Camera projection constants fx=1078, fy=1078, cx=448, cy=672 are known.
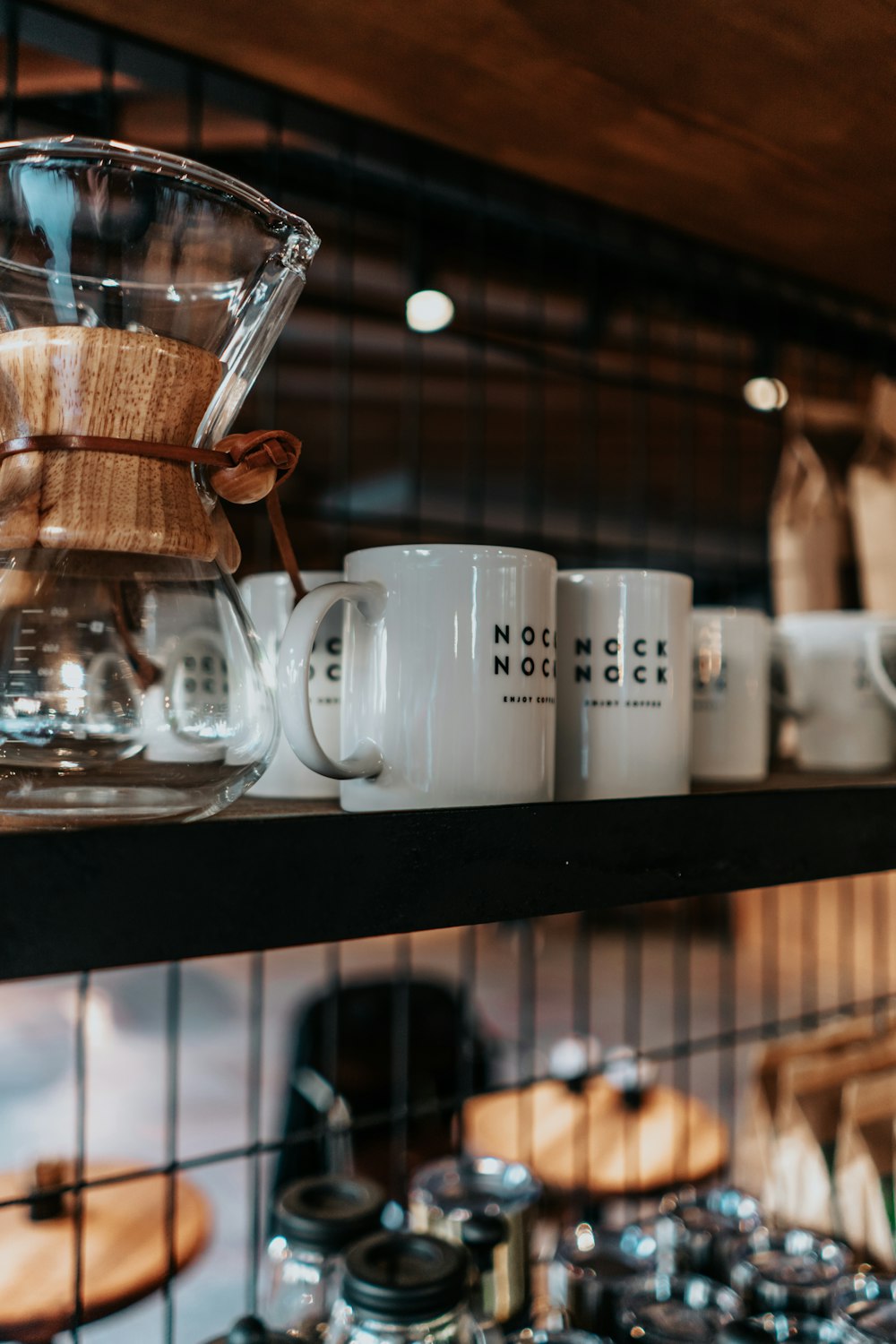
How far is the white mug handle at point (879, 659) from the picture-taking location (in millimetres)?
711

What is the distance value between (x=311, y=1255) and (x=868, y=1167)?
50cm

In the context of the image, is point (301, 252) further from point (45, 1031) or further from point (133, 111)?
point (45, 1031)

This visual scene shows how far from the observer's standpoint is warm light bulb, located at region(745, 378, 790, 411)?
117 cm

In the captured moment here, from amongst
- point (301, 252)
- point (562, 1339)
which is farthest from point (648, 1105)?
point (301, 252)

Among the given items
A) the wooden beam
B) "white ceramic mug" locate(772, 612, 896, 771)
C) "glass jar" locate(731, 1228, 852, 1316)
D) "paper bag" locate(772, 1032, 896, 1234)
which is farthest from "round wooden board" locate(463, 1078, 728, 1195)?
the wooden beam

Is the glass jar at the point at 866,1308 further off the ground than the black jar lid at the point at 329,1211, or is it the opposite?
the black jar lid at the point at 329,1211

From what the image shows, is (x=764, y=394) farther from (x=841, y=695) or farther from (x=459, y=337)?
(x=841, y=695)

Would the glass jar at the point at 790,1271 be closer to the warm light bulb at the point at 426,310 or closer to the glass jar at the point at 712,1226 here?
the glass jar at the point at 712,1226

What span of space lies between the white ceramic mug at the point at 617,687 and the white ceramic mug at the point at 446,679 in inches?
2.2

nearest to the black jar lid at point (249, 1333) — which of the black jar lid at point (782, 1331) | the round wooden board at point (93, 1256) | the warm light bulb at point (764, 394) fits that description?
the round wooden board at point (93, 1256)

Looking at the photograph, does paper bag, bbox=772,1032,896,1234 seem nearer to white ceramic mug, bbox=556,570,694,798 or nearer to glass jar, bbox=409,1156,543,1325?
glass jar, bbox=409,1156,543,1325

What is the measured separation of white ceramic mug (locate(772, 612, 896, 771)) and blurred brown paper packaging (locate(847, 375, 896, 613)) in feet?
0.71

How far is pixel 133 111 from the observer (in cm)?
77

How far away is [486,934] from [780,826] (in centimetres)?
500
